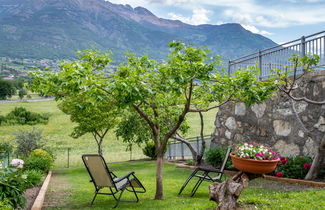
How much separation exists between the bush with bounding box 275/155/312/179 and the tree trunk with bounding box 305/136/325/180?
0.28m

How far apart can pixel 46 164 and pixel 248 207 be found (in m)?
8.19

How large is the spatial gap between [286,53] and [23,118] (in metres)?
37.1

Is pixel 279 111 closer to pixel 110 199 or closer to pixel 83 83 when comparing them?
pixel 110 199

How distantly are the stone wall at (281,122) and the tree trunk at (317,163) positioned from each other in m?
0.53

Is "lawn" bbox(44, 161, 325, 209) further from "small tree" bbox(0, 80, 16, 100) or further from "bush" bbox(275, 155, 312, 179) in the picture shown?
"small tree" bbox(0, 80, 16, 100)

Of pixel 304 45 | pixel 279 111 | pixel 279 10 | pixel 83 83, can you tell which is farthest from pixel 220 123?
pixel 83 83

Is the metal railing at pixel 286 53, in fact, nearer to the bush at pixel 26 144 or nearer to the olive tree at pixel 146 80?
the olive tree at pixel 146 80

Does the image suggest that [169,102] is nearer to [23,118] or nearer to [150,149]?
[150,149]

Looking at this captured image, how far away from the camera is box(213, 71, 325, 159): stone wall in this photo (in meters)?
7.51

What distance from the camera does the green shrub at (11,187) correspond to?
4.36 metres

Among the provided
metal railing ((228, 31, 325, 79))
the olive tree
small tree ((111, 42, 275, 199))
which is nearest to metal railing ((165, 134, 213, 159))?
metal railing ((228, 31, 325, 79))

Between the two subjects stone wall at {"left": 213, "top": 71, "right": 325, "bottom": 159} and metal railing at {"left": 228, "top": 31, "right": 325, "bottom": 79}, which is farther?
metal railing at {"left": 228, "top": 31, "right": 325, "bottom": 79}

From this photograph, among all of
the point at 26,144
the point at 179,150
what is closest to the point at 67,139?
the point at 26,144

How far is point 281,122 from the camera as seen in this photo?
340 inches
